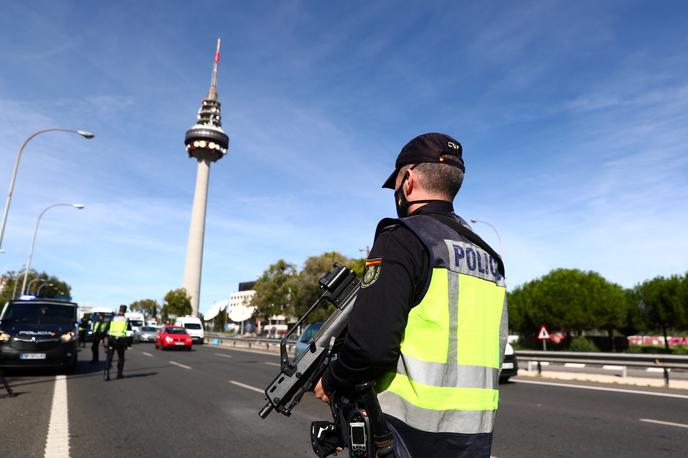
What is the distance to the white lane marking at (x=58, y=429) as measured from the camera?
537cm

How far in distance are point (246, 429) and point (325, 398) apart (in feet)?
17.3

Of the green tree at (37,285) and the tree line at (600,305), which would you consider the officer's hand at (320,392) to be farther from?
the green tree at (37,285)

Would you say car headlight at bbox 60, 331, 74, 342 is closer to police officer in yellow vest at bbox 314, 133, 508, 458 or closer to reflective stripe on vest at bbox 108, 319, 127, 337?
reflective stripe on vest at bbox 108, 319, 127, 337

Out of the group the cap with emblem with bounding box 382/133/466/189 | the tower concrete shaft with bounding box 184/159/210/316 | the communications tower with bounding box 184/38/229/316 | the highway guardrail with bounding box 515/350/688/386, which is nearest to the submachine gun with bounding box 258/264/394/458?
the cap with emblem with bounding box 382/133/466/189

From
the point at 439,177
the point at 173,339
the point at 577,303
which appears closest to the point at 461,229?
the point at 439,177

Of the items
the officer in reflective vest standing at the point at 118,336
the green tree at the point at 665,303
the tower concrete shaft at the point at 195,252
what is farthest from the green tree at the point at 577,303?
the tower concrete shaft at the point at 195,252

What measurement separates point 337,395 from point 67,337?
13.1m

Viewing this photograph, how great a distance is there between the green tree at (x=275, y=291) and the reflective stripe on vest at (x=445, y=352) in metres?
59.3

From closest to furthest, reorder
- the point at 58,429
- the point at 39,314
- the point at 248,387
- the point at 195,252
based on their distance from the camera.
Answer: the point at 58,429 < the point at 248,387 < the point at 39,314 < the point at 195,252

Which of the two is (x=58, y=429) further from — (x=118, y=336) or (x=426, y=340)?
(x=426, y=340)

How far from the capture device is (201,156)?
10650cm

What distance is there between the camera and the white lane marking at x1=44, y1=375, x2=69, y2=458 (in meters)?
5.37

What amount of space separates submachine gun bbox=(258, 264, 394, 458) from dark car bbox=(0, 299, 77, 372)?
39.4 feet

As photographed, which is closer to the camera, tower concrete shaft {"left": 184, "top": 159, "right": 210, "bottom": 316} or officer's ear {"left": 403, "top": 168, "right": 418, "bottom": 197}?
officer's ear {"left": 403, "top": 168, "right": 418, "bottom": 197}
